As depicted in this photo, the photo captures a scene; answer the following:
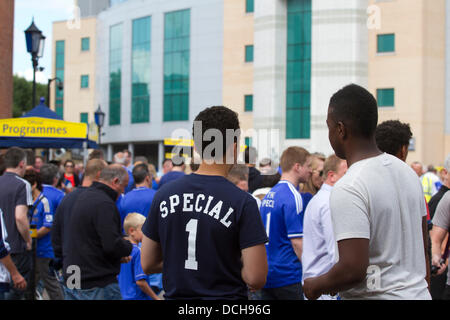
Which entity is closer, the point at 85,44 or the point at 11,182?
the point at 11,182

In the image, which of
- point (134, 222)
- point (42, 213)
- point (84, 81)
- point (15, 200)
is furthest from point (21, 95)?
point (134, 222)

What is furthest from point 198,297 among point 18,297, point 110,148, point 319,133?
point 110,148

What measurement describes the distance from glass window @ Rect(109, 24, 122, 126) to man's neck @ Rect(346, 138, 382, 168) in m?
47.8

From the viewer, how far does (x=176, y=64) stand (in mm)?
44469

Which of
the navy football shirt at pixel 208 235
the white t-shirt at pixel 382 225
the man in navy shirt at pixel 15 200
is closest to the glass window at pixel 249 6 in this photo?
the man in navy shirt at pixel 15 200

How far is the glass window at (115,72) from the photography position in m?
49.2

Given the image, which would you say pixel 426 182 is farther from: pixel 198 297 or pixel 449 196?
pixel 198 297

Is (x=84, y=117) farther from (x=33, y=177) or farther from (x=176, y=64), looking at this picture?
(x=33, y=177)

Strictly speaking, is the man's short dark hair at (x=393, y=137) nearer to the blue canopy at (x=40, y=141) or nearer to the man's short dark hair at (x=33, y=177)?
the man's short dark hair at (x=33, y=177)

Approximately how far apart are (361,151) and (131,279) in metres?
3.78

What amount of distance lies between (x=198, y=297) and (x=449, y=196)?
3.04 meters

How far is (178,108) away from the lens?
4422cm

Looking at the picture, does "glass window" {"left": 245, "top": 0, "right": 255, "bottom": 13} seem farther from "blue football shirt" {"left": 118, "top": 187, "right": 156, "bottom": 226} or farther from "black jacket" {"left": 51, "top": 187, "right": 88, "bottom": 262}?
"black jacket" {"left": 51, "top": 187, "right": 88, "bottom": 262}

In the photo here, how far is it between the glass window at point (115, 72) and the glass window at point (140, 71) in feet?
6.73
